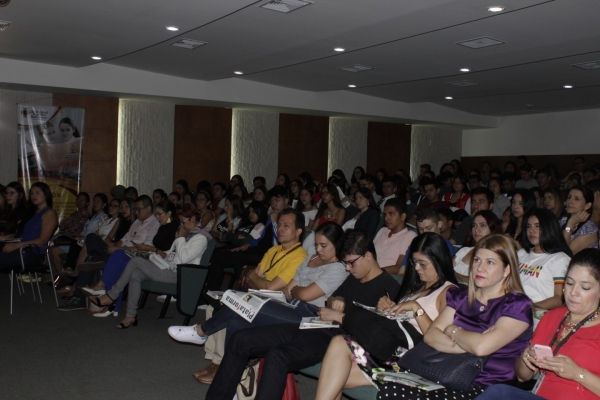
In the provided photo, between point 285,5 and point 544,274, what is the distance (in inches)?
139

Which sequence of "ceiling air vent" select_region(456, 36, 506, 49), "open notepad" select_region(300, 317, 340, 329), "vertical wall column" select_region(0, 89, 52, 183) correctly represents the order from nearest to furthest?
"open notepad" select_region(300, 317, 340, 329) → "ceiling air vent" select_region(456, 36, 506, 49) → "vertical wall column" select_region(0, 89, 52, 183)

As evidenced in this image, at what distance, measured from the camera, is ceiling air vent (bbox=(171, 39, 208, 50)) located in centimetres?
754

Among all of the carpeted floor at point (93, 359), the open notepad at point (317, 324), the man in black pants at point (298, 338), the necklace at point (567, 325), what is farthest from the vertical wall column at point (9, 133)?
the necklace at point (567, 325)

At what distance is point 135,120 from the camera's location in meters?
11.0

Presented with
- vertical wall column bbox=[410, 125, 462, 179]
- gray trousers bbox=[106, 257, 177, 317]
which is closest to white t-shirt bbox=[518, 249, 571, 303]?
gray trousers bbox=[106, 257, 177, 317]

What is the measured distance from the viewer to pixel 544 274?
3.64m

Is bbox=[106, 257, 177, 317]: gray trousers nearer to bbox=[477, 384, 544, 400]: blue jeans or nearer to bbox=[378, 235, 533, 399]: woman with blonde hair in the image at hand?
bbox=[378, 235, 533, 399]: woman with blonde hair

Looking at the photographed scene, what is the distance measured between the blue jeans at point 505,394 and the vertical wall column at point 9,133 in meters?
9.11

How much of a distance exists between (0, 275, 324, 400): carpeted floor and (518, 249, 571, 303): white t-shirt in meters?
1.54

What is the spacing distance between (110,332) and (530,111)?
11.3m

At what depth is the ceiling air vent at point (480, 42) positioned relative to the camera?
6.90m

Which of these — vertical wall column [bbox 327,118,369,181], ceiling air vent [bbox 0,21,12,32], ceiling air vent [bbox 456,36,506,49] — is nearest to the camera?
ceiling air vent [bbox 0,21,12,32]

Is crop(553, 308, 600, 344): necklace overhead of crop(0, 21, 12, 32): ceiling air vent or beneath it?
beneath

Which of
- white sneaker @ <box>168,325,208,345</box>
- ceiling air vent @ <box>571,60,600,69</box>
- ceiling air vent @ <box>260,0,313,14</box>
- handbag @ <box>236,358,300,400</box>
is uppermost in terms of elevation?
ceiling air vent @ <box>571,60,600,69</box>
